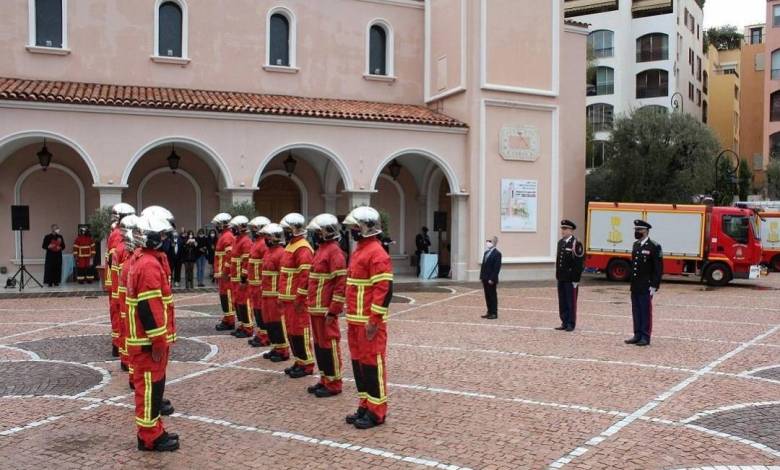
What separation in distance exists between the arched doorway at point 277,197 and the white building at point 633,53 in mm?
30642

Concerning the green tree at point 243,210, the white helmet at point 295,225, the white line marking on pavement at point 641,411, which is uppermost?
the green tree at point 243,210

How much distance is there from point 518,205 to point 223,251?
1355cm

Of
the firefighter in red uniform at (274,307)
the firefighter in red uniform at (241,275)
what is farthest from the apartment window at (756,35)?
the firefighter in red uniform at (274,307)

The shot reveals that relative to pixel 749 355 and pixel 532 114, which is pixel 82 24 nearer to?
pixel 532 114

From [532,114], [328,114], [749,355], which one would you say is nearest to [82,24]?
[328,114]

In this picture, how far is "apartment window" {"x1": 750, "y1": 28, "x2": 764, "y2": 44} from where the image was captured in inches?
2369

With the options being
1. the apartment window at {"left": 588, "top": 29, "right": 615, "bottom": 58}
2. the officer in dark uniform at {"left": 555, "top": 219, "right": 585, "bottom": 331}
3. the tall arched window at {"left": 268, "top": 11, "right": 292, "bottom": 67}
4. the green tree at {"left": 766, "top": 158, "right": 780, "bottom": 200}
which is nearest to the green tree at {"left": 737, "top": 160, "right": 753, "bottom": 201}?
the green tree at {"left": 766, "top": 158, "right": 780, "bottom": 200}

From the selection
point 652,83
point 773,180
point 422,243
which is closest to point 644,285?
point 422,243

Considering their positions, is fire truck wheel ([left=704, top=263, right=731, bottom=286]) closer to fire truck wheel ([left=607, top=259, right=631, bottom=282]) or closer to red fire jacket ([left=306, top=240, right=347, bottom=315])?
fire truck wheel ([left=607, top=259, right=631, bottom=282])

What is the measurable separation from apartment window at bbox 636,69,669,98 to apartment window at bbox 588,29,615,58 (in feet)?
8.95

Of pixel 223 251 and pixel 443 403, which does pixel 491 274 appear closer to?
pixel 223 251

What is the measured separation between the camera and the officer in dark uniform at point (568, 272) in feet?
41.9

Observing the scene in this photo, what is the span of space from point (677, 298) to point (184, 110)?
14451mm

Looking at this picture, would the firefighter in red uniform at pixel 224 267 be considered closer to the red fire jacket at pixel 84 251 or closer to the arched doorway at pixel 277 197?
the red fire jacket at pixel 84 251
